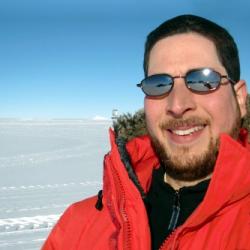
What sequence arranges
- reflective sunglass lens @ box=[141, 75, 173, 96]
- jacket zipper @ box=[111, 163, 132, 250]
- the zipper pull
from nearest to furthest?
1. jacket zipper @ box=[111, 163, 132, 250]
2. the zipper pull
3. reflective sunglass lens @ box=[141, 75, 173, 96]

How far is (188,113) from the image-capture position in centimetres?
179

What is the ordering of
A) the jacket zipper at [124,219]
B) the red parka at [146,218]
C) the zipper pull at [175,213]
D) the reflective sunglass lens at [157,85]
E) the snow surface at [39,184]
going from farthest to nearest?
the snow surface at [39,184], the reflective sunglass lens at [157,85], the zipper pull at [175,213], the jacket zipper at [124,219], the red parka at [146,218]

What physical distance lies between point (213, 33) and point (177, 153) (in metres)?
0.65

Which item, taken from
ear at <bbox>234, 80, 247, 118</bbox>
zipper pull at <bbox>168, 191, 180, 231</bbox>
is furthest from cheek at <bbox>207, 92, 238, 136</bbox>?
zipper pull at <bbox>168, 191, 180, 231</bbox>

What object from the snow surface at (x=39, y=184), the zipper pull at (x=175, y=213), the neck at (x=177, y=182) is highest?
the neck at (x=177, y=182)

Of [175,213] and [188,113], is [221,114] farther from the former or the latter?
[175,213]

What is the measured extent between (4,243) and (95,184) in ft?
11.4

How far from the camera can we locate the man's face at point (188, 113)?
Answer: 5.79 feet

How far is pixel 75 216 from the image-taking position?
1899 mm

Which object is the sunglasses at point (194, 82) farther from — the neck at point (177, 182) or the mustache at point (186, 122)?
the neck at point (177, 182)

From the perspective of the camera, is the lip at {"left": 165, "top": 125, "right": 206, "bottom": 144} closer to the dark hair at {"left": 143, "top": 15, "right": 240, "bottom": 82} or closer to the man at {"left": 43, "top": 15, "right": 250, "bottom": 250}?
the man at {"left": 43, "top": 15, "right": 250, "bottom": 250}

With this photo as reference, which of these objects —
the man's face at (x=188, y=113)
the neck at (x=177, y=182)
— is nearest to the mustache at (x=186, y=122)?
the man's face at (x=188, y=113)

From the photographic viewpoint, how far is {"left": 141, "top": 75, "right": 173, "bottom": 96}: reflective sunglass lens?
1882mm

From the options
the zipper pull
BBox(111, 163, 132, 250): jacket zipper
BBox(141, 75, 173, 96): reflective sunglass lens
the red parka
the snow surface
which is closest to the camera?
the red parka
